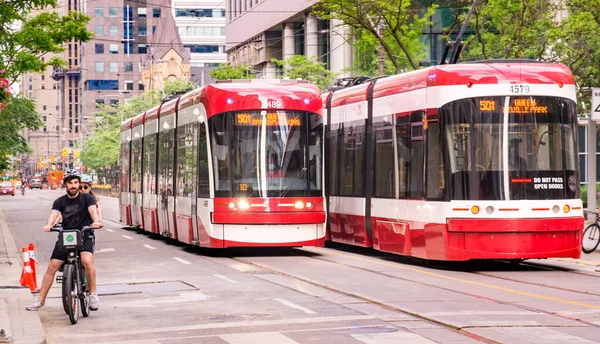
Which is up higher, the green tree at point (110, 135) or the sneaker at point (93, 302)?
the green tree at point (110, 135)

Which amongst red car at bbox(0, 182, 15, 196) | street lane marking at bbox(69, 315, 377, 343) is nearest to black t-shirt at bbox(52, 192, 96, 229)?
street lane marking at bbox(69, 315, 377, 343)

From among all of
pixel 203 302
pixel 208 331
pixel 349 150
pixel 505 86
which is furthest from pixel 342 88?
pixel 208 331

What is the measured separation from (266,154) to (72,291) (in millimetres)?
10070

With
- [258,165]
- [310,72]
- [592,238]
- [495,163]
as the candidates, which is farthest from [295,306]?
[310,72]

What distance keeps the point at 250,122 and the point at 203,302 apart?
843 cm

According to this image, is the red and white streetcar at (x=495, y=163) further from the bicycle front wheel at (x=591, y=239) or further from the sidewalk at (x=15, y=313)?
the sidewalk at (x=15, y=313)

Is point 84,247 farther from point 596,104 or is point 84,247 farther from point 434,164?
point 596,104

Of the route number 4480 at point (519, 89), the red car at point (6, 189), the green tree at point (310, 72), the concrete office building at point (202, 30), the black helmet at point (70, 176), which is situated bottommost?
the black helmet at point (70, 176)

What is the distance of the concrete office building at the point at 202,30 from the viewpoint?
17212 centimetres

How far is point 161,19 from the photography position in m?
195

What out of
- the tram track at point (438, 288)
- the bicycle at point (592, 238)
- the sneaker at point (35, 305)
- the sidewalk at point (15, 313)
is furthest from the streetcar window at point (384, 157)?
the sneaker at point (35, 305)

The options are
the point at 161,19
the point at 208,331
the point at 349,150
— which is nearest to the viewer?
the point at 208,331

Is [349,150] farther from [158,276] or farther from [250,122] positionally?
[158,276]

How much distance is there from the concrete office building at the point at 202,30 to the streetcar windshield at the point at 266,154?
489 ft
